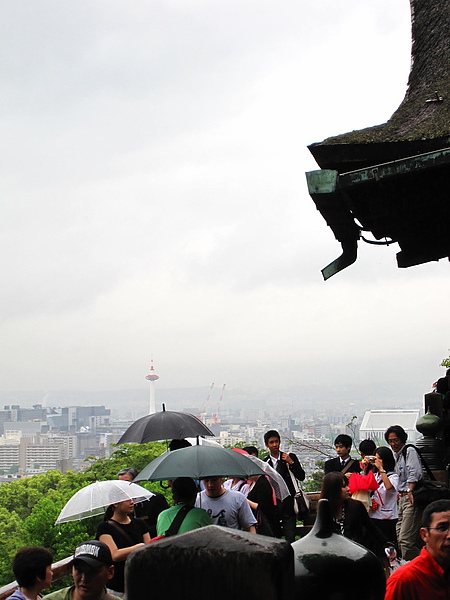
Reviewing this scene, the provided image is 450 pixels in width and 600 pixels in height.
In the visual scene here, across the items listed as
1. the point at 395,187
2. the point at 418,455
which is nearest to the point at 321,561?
the point at 395,187

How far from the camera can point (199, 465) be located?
643 centimetres

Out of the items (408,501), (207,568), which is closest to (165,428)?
(408,501)

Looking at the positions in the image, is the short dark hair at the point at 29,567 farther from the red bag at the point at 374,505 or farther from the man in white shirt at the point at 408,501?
the red bag at the point at 374,505

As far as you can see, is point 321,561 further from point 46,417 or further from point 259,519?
point 46,417

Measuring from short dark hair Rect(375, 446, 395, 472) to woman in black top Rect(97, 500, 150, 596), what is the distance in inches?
141

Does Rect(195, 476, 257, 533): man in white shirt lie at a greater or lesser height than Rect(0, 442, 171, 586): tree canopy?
greater

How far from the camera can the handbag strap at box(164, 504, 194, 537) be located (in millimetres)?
5516

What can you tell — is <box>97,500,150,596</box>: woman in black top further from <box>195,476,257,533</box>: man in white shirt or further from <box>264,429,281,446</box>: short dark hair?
Result: <box>264,429,281,446</box>: short dark hair

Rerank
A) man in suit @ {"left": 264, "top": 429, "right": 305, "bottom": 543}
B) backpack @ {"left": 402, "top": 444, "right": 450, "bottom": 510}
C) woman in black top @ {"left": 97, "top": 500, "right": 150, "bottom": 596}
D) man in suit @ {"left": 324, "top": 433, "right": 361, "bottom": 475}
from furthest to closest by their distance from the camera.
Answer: man in suit @ {"left": 264, "top": 429, "right": 305, "bottom": 543} < man in suit @ {"left": 324, "top": 433, "right": 361, "bottom": 475} < backpack @ {"left": 402, "top": 444, "right": 450, "bottom": 510} < woman in black top @ {"left": 97, "top": 500, "right": 150, "bottom": 596}

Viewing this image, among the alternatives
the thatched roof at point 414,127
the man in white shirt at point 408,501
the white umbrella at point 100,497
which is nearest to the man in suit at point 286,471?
the man in white shirt at point 408,501

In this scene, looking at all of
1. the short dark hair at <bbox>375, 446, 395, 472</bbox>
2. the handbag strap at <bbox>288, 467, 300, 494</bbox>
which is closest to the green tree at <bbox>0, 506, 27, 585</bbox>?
the handbag strap at <bbox>288, 467, 300, 494</bbox>

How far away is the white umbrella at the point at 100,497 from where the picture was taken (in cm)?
629

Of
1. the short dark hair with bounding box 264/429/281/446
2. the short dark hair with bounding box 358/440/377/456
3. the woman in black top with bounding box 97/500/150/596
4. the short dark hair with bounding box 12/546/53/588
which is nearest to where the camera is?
the short dark hair with bounding box 12/546/53/588

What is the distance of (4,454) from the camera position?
4023 inches
